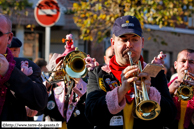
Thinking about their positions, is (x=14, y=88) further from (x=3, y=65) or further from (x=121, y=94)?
(x=121, y=94)

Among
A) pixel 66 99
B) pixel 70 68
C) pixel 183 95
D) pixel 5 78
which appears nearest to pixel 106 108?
pixel 5 78

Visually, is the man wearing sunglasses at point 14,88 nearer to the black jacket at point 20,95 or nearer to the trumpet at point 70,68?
the black jacket at point 20,95

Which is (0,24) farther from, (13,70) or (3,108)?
(3,108)

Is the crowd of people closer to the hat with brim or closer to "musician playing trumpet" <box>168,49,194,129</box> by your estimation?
the hat with brim

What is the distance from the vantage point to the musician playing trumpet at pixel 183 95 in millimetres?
4086

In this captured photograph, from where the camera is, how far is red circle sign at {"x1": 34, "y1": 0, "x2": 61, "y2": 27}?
6078 millimetres

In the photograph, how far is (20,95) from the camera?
2.41 metres

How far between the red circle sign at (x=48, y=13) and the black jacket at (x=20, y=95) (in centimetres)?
355

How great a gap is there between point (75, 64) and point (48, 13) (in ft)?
5.97

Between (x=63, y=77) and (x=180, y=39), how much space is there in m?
18.9

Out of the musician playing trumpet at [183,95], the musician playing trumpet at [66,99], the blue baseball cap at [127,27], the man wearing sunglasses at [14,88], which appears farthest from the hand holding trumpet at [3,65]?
the musician playing trumpet at [183,95]

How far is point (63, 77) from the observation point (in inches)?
186

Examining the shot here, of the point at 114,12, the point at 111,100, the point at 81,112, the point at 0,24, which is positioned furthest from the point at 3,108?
the point at 114,12

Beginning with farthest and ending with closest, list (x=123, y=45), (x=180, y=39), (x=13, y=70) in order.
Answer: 1. (x=180, y=39)
2. (x=123, y=45)
3. (x=13, y=70)
